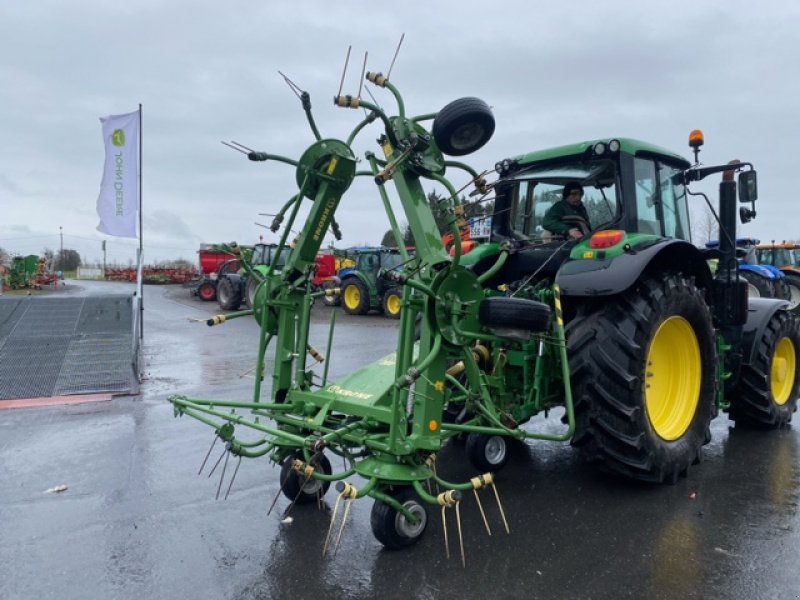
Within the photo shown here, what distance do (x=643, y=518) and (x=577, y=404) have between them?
28.5 inches

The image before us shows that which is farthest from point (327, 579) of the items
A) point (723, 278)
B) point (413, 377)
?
point (723, 278)

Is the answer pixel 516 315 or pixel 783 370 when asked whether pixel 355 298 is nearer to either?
pixel 783 370

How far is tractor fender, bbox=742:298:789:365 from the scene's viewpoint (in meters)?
5.17

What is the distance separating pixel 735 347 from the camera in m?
5.02

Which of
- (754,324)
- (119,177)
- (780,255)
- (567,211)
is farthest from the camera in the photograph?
(780,255)

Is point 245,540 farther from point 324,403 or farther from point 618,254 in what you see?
point 618,254

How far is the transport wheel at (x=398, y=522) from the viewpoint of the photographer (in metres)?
2.91

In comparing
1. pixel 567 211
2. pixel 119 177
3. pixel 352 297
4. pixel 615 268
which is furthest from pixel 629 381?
pixel 352 297

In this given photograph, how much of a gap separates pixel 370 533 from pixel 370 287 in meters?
13.0

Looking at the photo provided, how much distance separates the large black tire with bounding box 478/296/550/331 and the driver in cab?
1666 mm

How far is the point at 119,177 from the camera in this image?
30.4 ft

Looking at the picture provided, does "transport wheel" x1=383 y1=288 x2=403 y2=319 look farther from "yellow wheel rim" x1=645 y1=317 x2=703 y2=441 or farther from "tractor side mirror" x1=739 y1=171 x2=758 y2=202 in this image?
"yellow wheel rim" x1=645 y1=317 x2=703 y2=441

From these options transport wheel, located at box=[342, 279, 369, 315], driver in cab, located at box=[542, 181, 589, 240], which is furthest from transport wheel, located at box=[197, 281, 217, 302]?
driver in cab, located at box=[542, 181, 589, 240]

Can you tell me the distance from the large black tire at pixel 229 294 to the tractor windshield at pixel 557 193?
14162 mm
